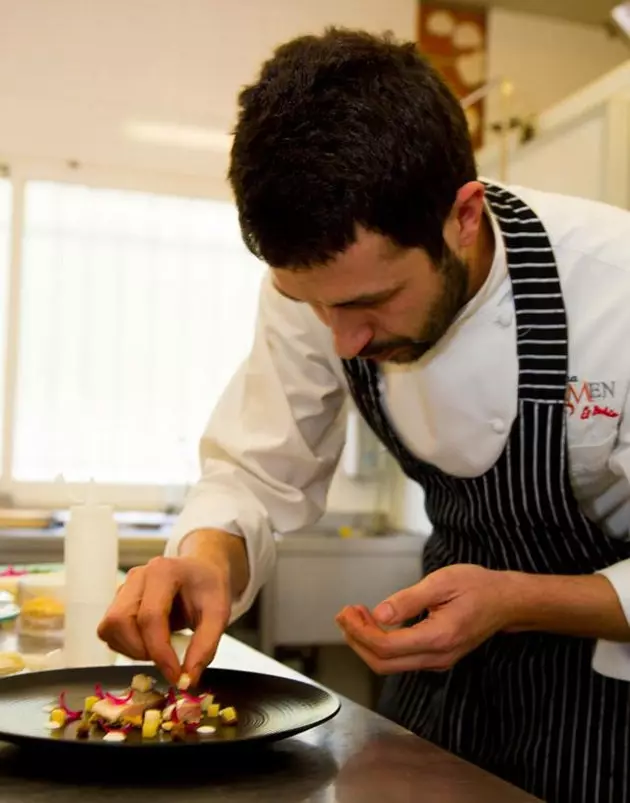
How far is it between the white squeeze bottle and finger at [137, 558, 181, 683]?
16 centimetres

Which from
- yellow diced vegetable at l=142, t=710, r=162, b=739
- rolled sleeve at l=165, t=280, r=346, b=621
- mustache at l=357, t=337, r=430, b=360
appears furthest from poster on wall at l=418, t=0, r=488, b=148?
yellow diced vegetable at l=142, t=710, r=162, b=739

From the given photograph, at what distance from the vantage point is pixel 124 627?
943 millimetres

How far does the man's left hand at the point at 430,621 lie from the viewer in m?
0.92

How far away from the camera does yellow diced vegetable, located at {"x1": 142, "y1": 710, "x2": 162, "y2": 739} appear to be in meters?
0.82

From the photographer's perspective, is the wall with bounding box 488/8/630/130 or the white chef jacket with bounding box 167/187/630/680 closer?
the white chef jacket with bounding box 167/187/630/680

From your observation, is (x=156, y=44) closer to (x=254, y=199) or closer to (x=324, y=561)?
(x=324, y=561)

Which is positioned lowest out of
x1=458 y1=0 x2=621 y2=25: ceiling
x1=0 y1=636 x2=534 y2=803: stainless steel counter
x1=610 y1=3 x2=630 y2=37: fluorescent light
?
x1=0 y1=636 x2=534 y2=803: stainless steel counter

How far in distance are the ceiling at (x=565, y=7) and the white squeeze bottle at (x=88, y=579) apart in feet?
9.28

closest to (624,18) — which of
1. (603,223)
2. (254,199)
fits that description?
(603,223)

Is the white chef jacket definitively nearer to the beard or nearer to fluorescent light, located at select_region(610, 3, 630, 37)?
the beard

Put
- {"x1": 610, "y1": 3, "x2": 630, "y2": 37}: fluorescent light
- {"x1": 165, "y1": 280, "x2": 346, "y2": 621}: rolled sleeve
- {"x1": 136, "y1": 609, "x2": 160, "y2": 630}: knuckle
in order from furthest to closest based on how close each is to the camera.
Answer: {"x1": 610, "y1": 3, "x2": 630, "y2": 37}: fluorescent light → {"x1": 165, "y1": 280, "x2": 346, "y2": 621}: rolled sleeve → {"x1": 136, "y1": 609, "x2": 160, "y2": 630}: knuckle

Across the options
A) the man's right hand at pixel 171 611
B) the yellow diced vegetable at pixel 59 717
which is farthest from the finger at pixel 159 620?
the yellow diced vegetable at pixel 59 717

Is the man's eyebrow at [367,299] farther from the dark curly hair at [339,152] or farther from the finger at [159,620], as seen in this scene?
the finger at [159,620]

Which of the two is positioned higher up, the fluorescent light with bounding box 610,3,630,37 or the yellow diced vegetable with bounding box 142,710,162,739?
the fluorescent light with bounding box 610,3,630,37
